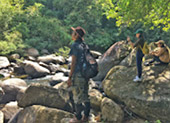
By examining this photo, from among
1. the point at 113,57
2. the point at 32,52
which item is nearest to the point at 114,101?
the point at 113,57

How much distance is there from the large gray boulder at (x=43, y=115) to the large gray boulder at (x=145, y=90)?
1658 mm

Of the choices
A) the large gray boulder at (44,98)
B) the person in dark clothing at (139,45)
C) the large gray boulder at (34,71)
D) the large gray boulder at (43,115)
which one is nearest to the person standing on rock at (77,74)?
the large gray boulder at (43,115)

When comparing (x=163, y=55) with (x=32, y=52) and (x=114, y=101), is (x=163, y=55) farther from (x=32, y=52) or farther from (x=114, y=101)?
(x=32, y=52)

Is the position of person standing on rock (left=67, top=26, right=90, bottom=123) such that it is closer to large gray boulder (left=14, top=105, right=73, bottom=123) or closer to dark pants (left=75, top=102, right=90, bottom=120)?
dark pants (left=75, top=102, right=90, bottom=120)

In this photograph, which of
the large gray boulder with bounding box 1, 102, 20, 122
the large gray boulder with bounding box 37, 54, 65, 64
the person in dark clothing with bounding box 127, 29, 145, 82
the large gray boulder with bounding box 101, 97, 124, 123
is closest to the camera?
the large gray boulder with bounding box 101, 97, 124, 123

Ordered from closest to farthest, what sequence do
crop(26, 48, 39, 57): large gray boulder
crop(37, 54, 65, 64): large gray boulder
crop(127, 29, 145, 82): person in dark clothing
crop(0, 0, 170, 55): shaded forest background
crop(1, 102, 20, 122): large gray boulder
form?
crop(127, 29, 145, 82): person in dark clothing < crop(1, 102, 20, 122): large gray boulder < crop(37, 54, 65, 64): large gray boulder < crop(0, 0, 170, 55): shaded forest background < crop(26, 48, 39, 57): large gray boulder

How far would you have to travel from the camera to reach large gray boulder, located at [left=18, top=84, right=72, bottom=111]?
4668 mm

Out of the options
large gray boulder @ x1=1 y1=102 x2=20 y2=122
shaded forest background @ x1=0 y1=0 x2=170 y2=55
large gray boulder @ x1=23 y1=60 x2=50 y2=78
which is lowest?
large gray boulder @ x1=1 y1=102 x2=20 y2=122

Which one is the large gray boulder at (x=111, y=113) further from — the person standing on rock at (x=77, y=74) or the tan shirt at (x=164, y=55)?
the tan shirt at (x=164, y=55)

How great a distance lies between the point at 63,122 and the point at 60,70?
8.97 m

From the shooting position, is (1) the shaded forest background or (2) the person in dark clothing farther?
(1) the shaded forest background

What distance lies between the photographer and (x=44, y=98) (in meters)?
4.69

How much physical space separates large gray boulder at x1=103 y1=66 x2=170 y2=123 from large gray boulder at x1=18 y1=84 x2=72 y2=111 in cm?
143

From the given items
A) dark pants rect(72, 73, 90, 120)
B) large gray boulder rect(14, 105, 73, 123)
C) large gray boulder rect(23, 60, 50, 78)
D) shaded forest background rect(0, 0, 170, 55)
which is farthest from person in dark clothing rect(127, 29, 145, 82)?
shaded forest background rect(0, 0, 170, 55)
